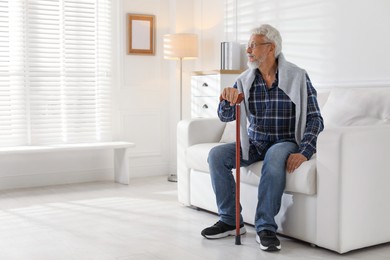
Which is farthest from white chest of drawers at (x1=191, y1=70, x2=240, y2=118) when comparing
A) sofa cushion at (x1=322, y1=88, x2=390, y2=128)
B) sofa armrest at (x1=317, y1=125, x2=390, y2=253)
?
sofa armrest at (x1=317, y1=125, x2=390, y2=253)

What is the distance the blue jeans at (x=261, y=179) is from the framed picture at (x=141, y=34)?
238 centimetres

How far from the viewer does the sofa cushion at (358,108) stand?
3.09 m

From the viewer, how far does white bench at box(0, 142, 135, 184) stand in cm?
446

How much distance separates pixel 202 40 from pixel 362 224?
119 inches

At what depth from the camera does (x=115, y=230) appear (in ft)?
10.5

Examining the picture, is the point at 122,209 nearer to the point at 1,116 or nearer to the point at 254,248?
the point at 254,248

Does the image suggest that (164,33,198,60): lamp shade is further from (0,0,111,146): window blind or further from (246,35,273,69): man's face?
(246,35,273,69): man's face

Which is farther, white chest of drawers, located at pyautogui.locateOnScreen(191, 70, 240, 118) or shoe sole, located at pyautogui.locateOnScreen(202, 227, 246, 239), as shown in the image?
white chest of drawers, located at pyautogui.locateOnScreen(191, 70, 240, 118)

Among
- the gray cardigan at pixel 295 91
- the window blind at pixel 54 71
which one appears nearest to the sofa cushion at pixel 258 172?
the gray cardigan at pixel 295 91

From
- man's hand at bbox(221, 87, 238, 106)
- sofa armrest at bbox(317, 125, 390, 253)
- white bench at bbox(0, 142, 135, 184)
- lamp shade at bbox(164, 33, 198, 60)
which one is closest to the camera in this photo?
sofa armrest at bbox(317, 125, 390, 253)

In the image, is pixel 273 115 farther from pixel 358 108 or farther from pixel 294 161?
pixel 358 108

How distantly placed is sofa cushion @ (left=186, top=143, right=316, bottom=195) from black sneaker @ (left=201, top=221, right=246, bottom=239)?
0.92ft

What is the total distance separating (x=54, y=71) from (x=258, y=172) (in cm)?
254

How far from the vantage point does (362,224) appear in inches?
107
